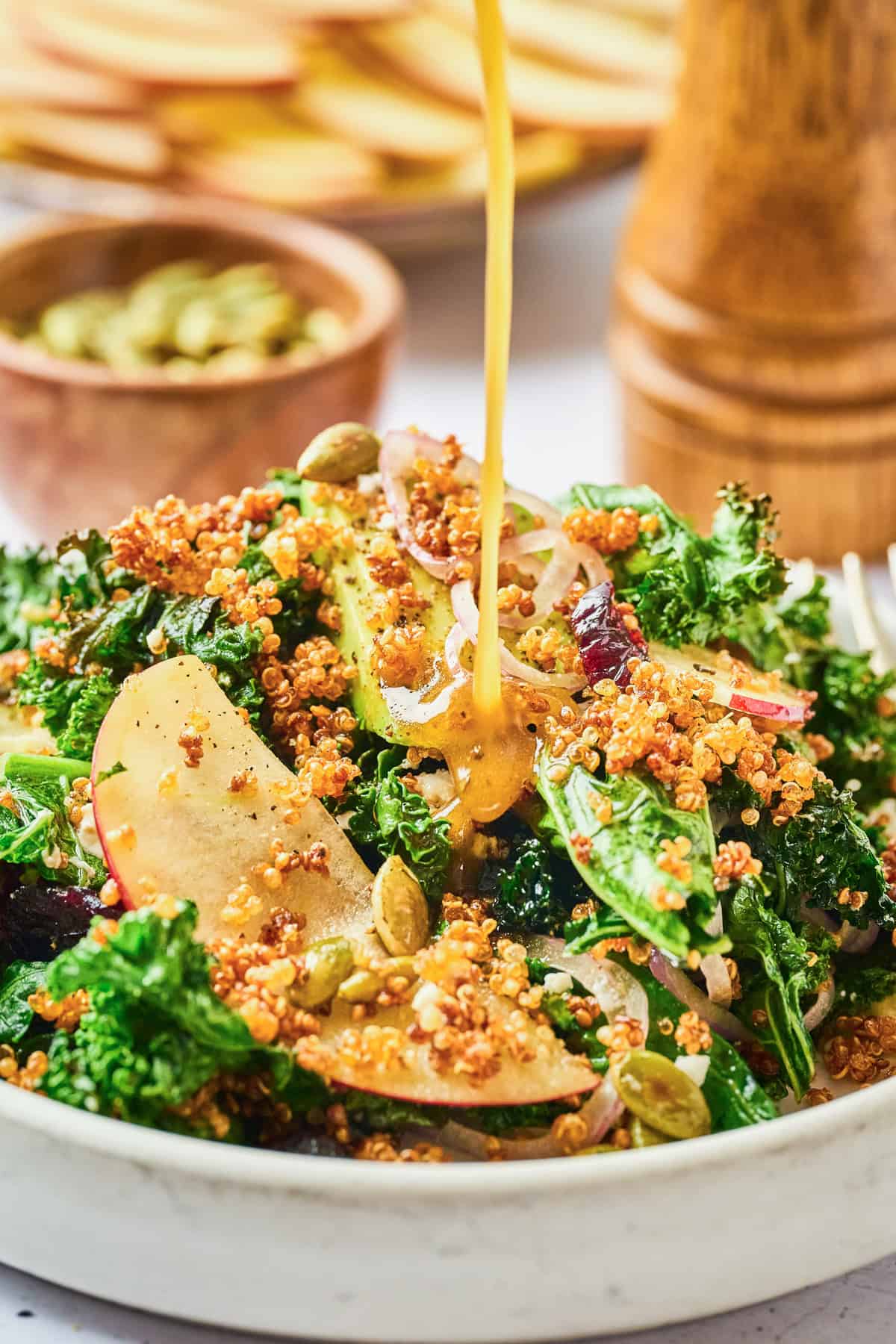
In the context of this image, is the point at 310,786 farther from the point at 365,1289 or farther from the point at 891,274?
the point at 891,274

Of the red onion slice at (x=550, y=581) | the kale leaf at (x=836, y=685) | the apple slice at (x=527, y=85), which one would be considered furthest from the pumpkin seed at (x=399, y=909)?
the apple slice at (x=527, y=85)

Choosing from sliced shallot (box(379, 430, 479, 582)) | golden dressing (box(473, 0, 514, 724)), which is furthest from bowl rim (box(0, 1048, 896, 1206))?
sliced shallot (box(379, 430, 479, 582))

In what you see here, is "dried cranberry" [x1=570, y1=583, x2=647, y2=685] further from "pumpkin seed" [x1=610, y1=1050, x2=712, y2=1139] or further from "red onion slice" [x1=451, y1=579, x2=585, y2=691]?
"pumpkin seed" [x1=610, y1=1050, x2=712, y2=1139]

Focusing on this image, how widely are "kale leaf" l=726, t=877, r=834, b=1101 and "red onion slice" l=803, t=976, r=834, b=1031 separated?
0.04 meters

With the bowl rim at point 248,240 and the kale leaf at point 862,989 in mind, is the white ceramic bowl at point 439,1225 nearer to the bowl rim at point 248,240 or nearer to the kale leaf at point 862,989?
the kale leaf at point 862,989

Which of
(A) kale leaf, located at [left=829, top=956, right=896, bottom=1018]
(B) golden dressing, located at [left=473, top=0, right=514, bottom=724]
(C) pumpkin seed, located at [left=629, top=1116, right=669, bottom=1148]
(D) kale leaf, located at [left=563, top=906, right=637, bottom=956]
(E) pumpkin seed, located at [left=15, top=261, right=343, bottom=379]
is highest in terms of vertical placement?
(B) golden dressing, located at [left=473, top=0, right=514, bottom=724]

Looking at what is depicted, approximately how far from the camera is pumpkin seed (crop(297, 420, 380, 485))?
241 centimetres

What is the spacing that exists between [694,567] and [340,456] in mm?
563

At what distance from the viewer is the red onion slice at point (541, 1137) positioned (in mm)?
1854

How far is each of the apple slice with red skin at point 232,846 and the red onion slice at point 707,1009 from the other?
0.66 ft

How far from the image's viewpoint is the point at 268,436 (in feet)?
12.3

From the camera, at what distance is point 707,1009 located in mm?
2053

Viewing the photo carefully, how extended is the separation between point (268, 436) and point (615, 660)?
1815 millimetres

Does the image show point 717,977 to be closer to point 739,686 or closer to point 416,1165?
point 739,686
